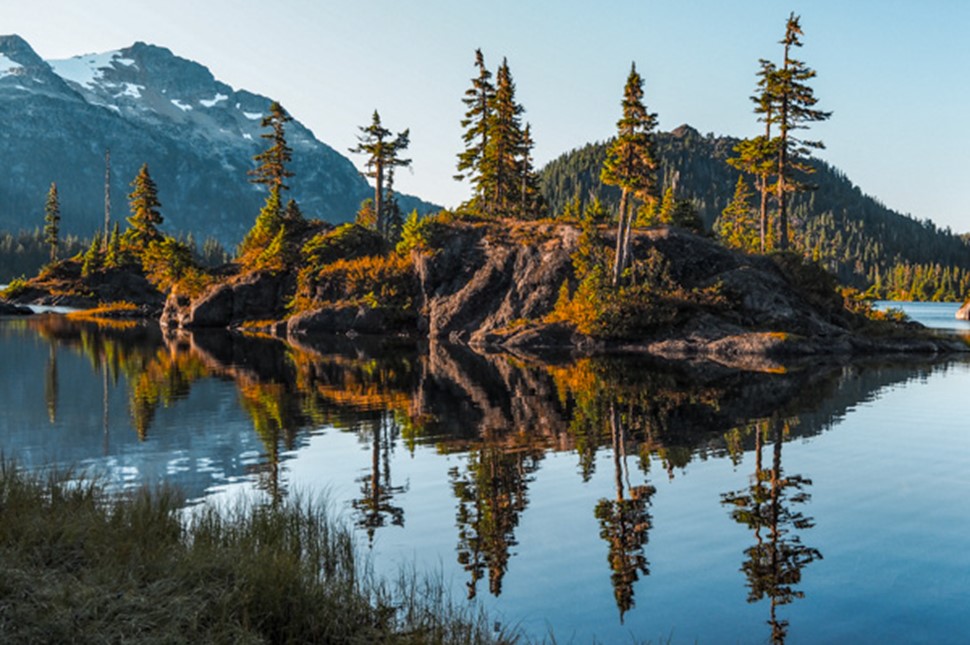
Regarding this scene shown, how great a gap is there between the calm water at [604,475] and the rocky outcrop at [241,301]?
3593 cm

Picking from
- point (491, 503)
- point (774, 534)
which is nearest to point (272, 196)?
point (491, 503)

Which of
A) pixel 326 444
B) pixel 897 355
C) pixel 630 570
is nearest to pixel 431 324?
pixel 897 355

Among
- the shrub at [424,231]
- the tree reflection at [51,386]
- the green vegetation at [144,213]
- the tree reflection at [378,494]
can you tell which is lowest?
the tree reflection at [378,494]

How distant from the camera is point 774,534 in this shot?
10.4 meters

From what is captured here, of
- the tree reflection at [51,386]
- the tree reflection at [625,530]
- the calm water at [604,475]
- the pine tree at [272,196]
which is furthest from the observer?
the pine tree at [272,196]

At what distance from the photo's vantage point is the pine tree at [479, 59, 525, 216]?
6188 cm

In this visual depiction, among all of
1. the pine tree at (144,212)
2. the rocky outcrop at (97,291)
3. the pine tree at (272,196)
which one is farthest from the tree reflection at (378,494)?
the pine tree at (144,212)

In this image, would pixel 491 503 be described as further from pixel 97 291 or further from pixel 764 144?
pixel 97 291

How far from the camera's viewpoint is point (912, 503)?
1243 centimetres

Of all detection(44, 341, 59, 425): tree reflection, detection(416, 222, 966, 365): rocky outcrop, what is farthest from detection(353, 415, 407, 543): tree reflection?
detection(416, 222, 966, 365): rocky outcrop

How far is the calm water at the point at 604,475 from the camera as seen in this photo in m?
8.26

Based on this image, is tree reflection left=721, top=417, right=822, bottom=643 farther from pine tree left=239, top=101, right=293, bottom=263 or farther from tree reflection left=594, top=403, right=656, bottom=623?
pine tree left=239, top=101, right=293, bottom=263

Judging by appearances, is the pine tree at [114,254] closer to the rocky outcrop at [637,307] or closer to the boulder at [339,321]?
the rocky outcrop at [637,307]

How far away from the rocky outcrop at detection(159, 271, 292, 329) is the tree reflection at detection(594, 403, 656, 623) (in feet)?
186
